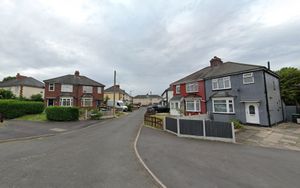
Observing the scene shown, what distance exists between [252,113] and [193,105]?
8.94 metres

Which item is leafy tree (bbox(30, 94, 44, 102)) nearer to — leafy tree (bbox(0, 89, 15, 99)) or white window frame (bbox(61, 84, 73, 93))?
leafy tree (bbox(0, 89, 15, 99))

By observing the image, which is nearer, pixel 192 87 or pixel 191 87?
pixel 192 87

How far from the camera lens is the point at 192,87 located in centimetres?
2631

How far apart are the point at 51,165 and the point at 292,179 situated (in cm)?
979

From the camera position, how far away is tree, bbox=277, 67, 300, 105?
26422 mm

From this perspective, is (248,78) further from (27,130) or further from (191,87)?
(27,130)

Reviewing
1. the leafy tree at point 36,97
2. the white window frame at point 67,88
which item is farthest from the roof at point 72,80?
the leafy tree at point 36,97

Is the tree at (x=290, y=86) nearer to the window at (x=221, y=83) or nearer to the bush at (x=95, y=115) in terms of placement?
the window at (x=221, y=83)

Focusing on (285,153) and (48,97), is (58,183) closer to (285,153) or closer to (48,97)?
(285,153)

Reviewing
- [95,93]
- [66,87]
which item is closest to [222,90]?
[95,93]

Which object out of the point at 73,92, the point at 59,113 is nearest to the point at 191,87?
the point at 59,113

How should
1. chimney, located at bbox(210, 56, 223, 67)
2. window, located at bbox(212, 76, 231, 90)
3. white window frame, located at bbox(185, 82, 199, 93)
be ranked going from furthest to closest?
1. chimney, located at bbox(210, 56, 223, 67)
2. white window frame, located at bbox(185, 82, 199, 93)
3. window, located at bbox(212, 76, 231, 90)

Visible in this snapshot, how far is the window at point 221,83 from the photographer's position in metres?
20.7

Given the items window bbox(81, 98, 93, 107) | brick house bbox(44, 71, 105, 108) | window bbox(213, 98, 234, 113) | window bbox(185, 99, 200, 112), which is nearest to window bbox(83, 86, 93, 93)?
brick house bbox(44, 71, 105, 108)
